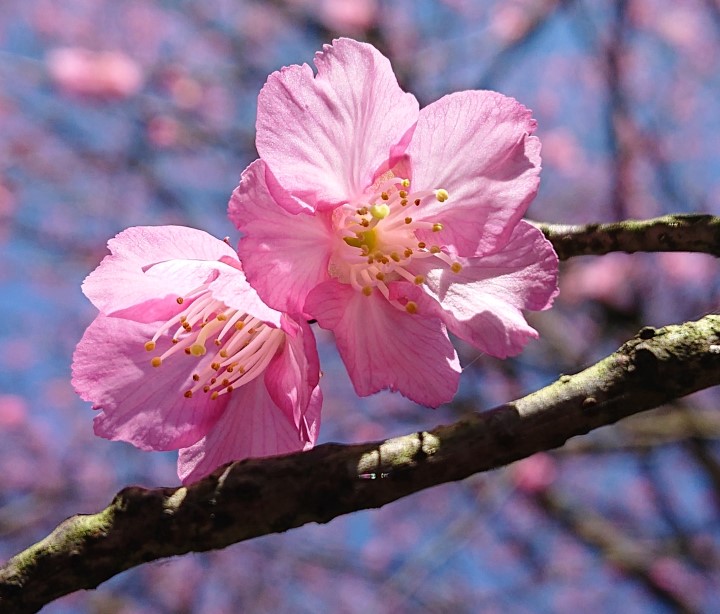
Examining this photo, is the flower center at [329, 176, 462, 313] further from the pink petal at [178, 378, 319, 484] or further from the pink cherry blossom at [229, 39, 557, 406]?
the pink petal at [178, 378, 319, 484]

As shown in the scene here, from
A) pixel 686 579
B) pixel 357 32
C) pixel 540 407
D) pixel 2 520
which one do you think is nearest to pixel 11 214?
pixel 2 520

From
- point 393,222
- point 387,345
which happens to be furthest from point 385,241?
point 387,345

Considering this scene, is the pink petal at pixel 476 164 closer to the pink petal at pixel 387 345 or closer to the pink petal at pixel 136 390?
the pink petal at pixel 387 345

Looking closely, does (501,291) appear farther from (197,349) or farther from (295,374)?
(197,349)

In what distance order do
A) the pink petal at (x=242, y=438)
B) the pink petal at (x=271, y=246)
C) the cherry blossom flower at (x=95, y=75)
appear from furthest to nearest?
the cherry blossom flower at (x=95, y=75) < the pink petal at (x=242, y=438) < the pink petal at (x=271, y=246)

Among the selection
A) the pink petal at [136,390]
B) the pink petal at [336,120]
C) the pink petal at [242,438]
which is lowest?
the pink petal at [242,438]

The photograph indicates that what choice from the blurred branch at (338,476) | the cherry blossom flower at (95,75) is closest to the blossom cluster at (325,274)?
the blurred branch at (338,476)

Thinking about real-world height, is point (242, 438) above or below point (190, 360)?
below
